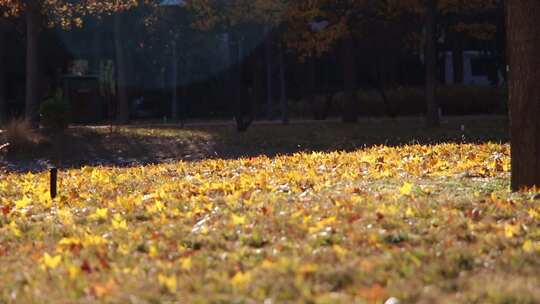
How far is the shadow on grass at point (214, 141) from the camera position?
24297 millimetres

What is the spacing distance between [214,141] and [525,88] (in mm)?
Result: 17619

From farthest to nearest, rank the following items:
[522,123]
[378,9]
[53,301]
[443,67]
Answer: [443,67], [378,9], [522,123], [53,301]

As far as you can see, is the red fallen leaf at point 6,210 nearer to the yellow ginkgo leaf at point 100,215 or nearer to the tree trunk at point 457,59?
the yellow ginkgo leaf at point 100,215

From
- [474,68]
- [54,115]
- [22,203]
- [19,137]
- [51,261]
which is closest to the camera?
[51,261]

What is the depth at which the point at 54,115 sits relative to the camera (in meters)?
27.3

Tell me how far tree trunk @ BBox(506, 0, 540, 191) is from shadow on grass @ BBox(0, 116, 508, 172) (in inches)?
521

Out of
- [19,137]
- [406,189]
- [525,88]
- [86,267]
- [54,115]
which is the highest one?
[525,88]

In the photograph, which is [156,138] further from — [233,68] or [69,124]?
[233,68]

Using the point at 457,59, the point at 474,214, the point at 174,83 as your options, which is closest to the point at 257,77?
the point at 174,83

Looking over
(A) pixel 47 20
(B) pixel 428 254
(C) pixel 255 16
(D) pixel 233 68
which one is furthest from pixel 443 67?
(B) pixel 428 254

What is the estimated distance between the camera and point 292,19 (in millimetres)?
30250

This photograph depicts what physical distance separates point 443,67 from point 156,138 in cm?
2512

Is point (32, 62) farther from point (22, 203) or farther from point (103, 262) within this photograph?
point (103, 262)

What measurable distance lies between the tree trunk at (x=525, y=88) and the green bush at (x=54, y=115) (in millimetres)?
19299
